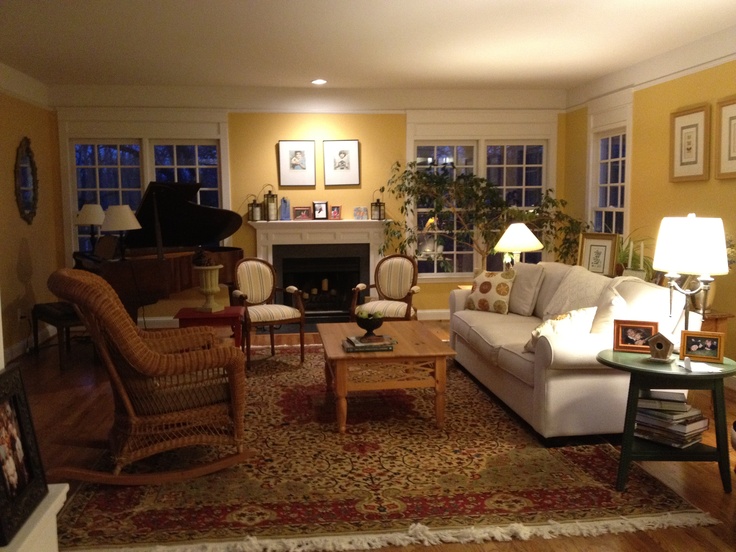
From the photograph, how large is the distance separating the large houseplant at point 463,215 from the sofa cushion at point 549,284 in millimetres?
1726

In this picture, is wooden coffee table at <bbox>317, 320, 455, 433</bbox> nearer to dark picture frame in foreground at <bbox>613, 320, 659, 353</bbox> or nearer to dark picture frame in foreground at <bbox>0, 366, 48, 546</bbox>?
dark picture frame in foreground at <bbox>613, 320, 659, 353</bbox>

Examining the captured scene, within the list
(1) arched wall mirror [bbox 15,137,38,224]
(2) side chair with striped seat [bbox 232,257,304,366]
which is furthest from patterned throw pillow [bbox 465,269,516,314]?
(1) arched wall mirror [bbox 15,137,38,224]

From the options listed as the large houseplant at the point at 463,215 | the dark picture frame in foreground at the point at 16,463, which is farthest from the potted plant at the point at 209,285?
the dark picture frame in foreground at the point at 16,463

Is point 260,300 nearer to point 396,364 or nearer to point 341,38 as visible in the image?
point 396,364

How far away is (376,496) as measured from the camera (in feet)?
10.1

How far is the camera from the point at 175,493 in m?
3.11

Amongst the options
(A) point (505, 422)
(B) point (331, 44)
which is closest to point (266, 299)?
(B) point (331, 44)

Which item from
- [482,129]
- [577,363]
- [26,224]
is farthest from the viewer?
[482,129]

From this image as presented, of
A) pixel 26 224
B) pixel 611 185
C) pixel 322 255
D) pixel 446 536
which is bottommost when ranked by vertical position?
pixel 446 536

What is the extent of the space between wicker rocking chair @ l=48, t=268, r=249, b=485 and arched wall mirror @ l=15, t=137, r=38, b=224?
3431 millimetres

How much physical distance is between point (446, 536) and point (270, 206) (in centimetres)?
497

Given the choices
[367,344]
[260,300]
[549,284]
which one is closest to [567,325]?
[367,344]

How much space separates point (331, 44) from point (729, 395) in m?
3.98

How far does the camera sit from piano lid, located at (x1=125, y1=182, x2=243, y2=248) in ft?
18.7
